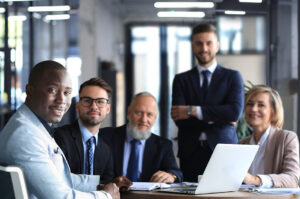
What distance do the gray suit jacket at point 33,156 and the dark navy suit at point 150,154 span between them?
65.0 inches

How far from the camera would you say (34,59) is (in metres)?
8.16

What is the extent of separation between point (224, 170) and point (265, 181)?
1.64 ft

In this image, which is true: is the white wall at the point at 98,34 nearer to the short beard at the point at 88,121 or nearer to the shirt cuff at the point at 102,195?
the short beard at the point at 88,121

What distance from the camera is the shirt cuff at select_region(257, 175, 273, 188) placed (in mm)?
3516

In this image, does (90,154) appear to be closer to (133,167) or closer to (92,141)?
(92,141)

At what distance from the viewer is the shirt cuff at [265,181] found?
352cm

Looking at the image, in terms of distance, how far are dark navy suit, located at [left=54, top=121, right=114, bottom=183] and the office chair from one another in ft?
4.47

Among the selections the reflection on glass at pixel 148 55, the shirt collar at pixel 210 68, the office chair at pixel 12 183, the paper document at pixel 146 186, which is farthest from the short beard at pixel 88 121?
the reflection on glass at pixel 148 55

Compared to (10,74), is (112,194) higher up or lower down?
lower down

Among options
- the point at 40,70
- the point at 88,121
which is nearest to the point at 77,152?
the point at 88,121

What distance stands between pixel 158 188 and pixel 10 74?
3710mm

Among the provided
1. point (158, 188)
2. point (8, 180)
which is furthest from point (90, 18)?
point (8, 180)

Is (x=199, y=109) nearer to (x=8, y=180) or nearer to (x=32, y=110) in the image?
(x=32, y=110)

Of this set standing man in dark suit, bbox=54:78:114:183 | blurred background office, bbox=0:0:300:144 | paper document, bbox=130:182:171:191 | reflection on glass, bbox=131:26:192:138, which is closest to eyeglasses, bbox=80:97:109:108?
standing man in dark suit, bbox=54:78:114:183
